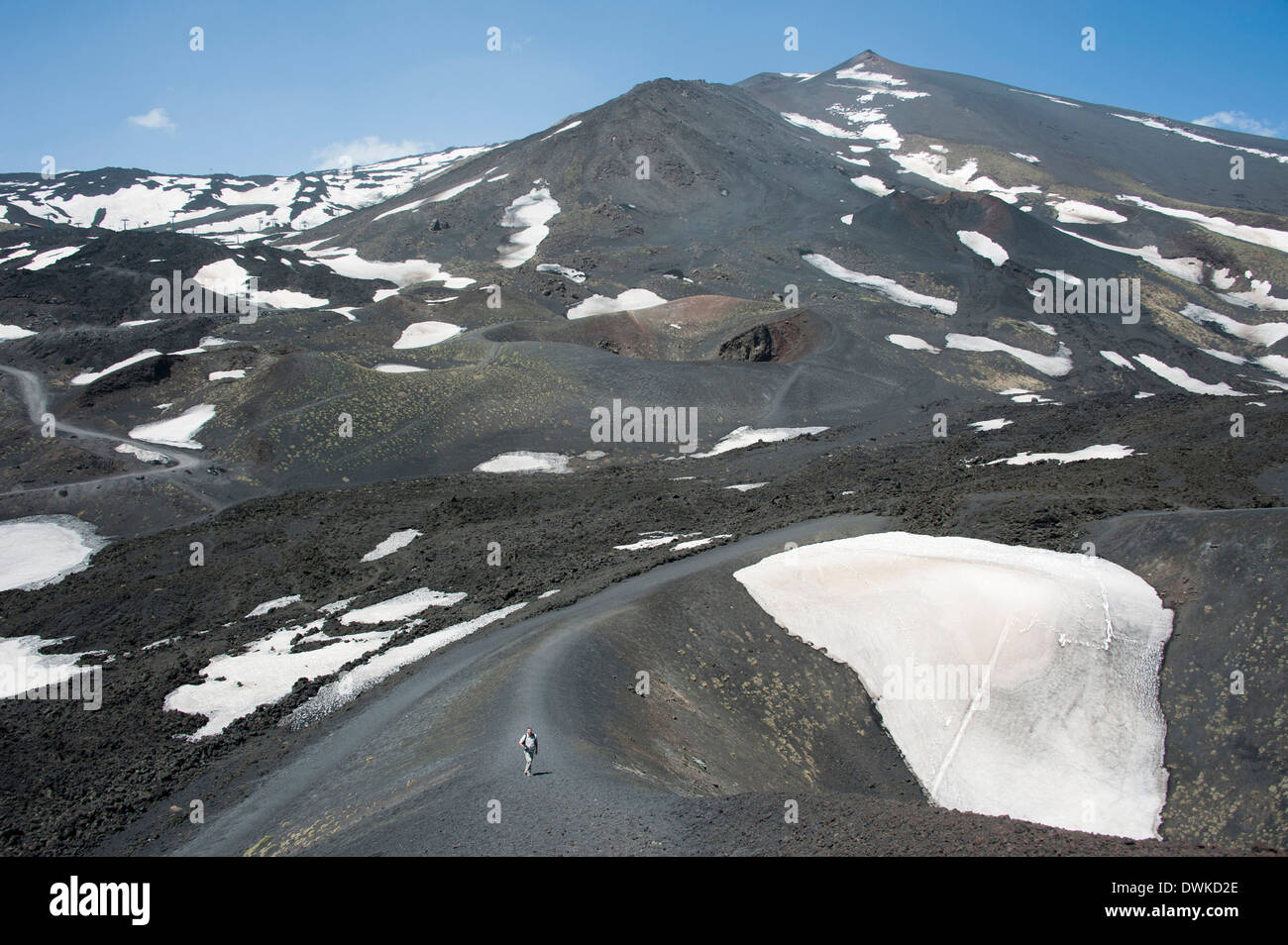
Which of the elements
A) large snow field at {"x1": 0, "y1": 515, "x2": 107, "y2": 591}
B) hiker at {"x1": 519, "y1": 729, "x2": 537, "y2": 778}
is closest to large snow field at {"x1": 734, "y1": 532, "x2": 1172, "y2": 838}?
hiker at {"x1": 519, "y1": 729, "x2": 537, "y2": 778}

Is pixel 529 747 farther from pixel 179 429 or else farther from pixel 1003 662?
pixel 179 429

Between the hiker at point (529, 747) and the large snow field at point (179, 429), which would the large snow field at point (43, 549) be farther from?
the hiker at point (529, 747)

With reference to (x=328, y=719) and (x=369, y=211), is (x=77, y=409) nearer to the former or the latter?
(x=328, y=719)

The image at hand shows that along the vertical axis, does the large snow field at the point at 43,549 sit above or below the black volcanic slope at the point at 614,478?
below

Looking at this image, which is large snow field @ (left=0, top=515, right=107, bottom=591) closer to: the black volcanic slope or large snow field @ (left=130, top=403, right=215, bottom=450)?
the black volcanic slope

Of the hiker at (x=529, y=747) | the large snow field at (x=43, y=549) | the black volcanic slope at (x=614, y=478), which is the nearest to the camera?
the hiker at (x=529, y=747)

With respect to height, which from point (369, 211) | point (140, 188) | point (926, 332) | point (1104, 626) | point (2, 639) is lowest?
point (2, 639)

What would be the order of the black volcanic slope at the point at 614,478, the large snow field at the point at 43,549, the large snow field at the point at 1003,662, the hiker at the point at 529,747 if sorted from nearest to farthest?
1. the hiker at the point at 529,747
2. the black volcanic slope at the point at 614,478
3. the large snow field at the point at 1003,662
4. the large snow field at the point at 43,549

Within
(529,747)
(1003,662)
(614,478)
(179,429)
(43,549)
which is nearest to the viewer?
(529,747)

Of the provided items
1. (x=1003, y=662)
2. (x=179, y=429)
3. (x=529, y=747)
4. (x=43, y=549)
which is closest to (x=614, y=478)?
(x=1003, y=662)

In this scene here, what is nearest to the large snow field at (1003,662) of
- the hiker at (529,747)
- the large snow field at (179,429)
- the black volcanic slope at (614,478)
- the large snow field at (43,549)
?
the black volcanic slope at (614,478)

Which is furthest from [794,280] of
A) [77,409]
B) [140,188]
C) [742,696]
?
[140,188]
